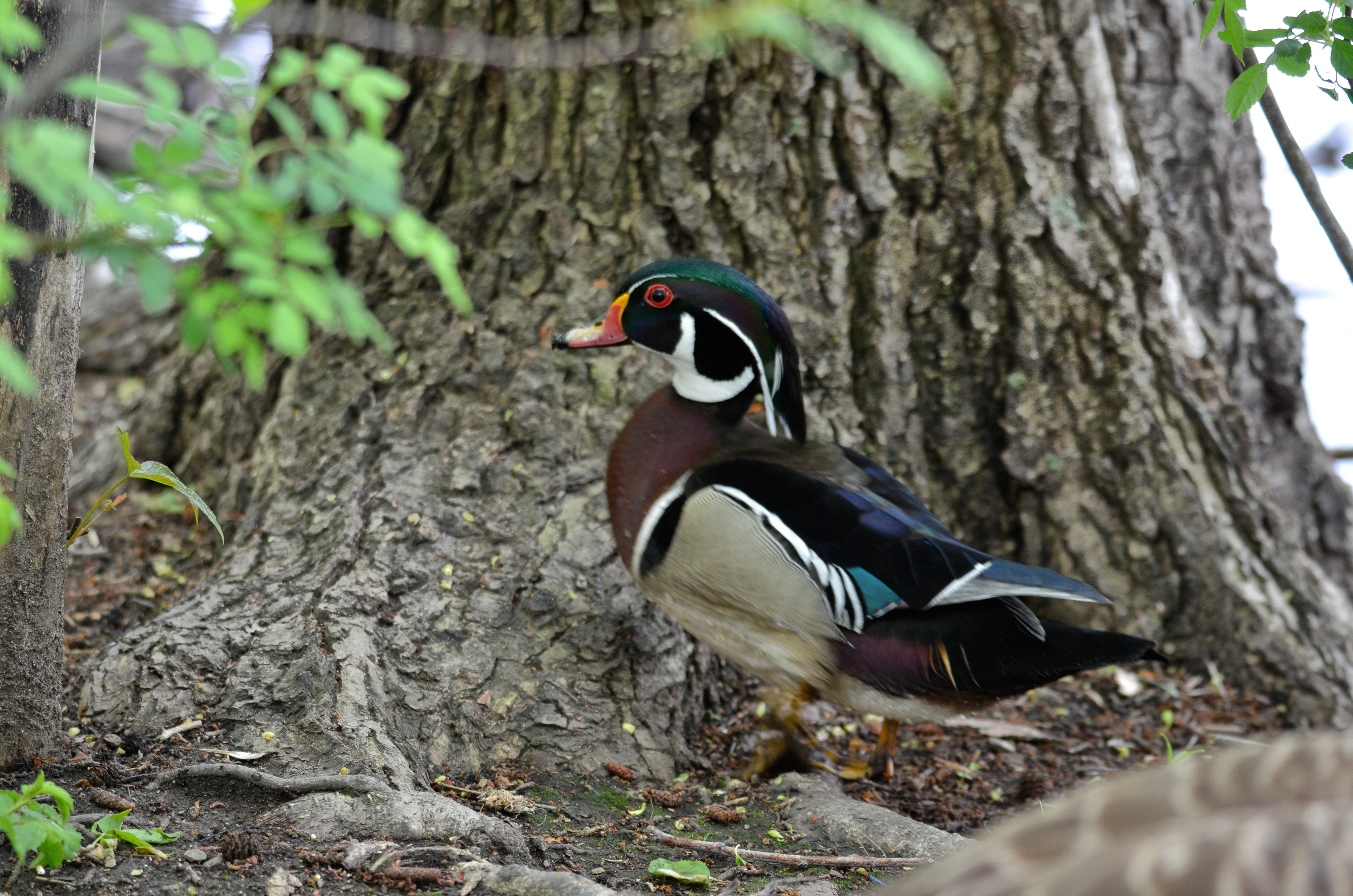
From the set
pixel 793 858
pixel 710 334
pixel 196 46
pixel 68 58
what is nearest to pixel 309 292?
pixel 196 46

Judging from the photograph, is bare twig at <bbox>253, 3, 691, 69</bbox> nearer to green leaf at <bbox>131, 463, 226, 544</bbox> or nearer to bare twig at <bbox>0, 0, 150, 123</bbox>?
bare twig at <bbox>0, 0, 150, 123</bbox>

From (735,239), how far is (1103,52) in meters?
1.42

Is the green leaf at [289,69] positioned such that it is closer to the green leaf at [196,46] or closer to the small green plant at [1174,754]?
the green leaf at [196,46]

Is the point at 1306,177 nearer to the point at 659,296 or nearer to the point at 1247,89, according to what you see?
the point at 1247,89

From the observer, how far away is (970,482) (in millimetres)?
3803

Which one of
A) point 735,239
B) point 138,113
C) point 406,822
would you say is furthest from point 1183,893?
point 138,113

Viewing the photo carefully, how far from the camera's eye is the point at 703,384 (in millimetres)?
3143

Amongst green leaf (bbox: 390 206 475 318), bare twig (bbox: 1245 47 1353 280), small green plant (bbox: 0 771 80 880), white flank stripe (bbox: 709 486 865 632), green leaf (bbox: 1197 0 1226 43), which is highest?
green leaf (bbox: 1197 0 1226 43)

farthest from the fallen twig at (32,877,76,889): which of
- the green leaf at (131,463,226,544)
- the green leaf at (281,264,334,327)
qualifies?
the green leaf at (281,264,334,327)

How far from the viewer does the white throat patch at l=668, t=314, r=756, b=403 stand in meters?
3.13

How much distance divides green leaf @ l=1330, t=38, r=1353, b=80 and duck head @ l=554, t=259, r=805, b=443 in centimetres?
137

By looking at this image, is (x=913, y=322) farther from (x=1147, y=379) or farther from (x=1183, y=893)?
(x=1183, y=893)

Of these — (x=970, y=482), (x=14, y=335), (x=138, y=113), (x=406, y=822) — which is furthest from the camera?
(x=138, y=113)

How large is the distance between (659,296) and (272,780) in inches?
61.8
